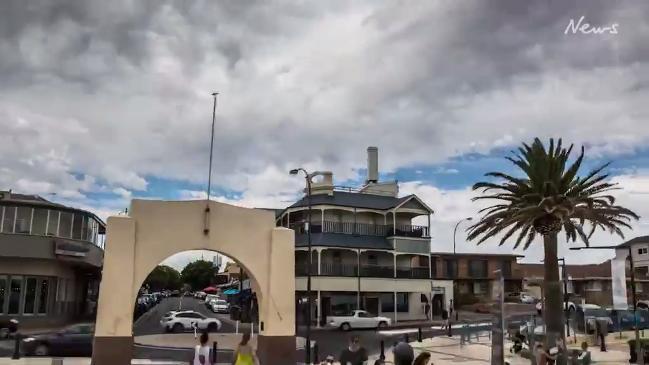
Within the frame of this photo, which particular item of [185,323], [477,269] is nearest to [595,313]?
[185,323]

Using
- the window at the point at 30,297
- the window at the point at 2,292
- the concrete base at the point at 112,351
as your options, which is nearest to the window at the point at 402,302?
the window at the point at 30,297

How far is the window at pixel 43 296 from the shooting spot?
41.2m

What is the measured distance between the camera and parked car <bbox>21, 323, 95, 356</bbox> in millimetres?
25297

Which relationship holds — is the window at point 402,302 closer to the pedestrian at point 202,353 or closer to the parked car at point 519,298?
the parked car at point 519,298

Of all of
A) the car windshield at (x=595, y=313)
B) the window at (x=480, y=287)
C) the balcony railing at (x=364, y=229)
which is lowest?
the car windshield at (x=595, y=313)

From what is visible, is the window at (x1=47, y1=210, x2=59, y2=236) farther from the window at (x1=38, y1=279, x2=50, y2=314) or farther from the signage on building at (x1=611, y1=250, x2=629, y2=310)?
the signage on building at (x1=611, y1=250, x2=629, y2=310)

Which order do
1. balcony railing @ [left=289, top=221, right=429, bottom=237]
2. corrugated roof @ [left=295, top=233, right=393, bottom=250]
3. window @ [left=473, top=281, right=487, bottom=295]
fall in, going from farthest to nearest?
1. window @ [left=473, top=281, right=487, bottom=295]
2. balcony railing @ [left=289, top=221, right=429, bottom=237]
3. corrugated roof @ [left=295, top=233, right=393, bottom=250]

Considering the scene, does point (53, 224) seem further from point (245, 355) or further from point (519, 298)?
point (519, 298)

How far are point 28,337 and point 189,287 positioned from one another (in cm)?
12475

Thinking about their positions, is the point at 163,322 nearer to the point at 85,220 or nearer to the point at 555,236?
the point at 85,220

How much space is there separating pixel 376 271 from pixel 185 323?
61.4 feet

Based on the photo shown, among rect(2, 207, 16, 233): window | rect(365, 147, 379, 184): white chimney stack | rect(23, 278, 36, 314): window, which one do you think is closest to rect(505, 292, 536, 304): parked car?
rect(365, 147, 379, 184): white chimney stack

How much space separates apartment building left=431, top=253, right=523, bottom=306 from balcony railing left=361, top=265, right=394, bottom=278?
14.2 m

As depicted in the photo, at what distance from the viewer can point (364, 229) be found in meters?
54.6
